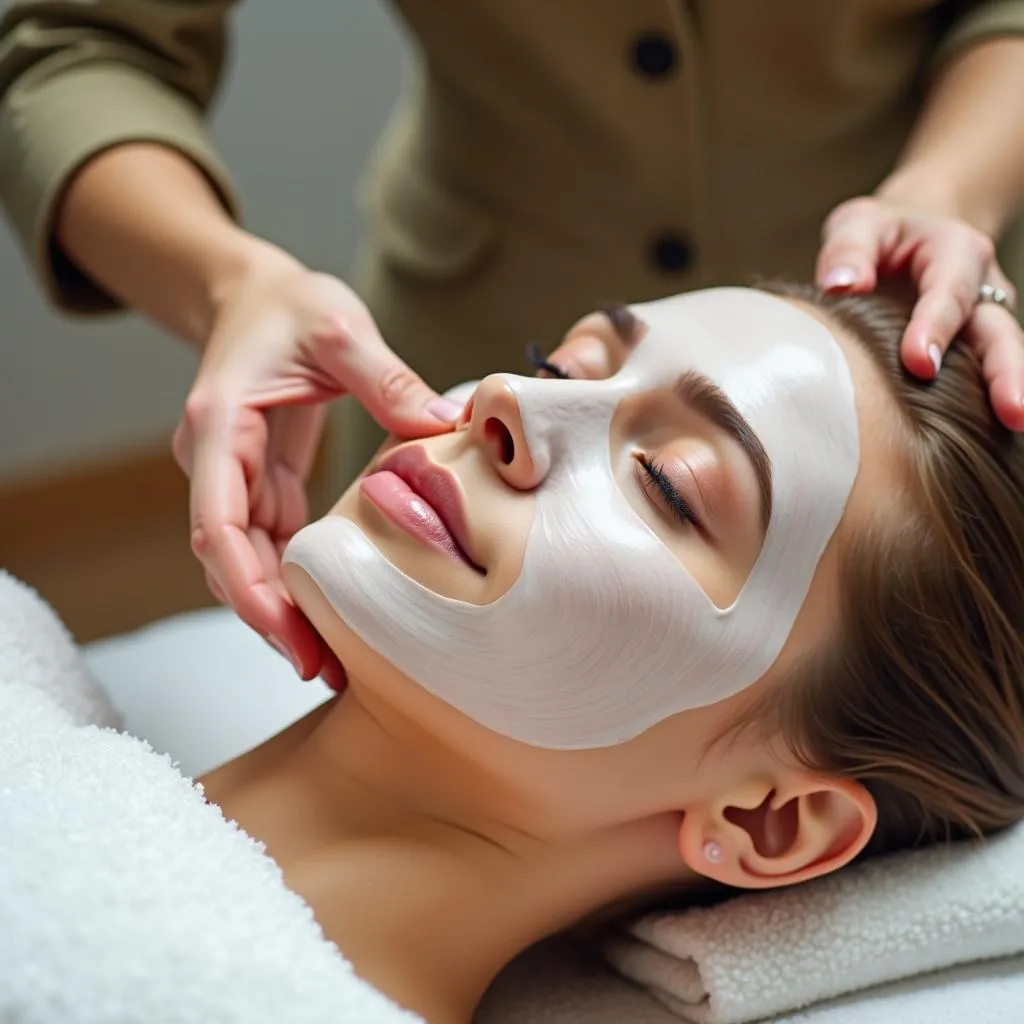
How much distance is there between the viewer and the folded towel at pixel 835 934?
893mm

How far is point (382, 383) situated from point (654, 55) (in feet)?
1.41

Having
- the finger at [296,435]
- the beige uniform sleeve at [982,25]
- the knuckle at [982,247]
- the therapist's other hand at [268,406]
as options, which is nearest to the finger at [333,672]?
the therapist's other hand at [268,406]

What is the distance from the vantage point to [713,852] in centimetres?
90

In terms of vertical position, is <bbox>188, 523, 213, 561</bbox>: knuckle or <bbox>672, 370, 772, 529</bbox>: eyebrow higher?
<bbox>672, 370, 772, 529</bbox>: eyebrow

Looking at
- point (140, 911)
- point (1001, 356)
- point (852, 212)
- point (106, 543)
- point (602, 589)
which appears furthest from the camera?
point (106, 543)

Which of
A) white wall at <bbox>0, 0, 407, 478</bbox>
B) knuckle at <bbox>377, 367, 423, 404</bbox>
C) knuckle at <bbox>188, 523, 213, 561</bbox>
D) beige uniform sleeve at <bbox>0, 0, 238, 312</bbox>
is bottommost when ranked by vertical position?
white wall at <bbox>0, 0, 407, 478</bbox>

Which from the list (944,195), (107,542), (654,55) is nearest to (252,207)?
(107,542)

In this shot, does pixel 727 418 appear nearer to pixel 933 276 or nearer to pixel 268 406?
pixel 933 276

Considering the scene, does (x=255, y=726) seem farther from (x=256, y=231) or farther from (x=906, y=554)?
(x=256, y=231)

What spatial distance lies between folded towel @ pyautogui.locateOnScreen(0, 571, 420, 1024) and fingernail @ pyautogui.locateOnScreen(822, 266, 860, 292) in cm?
55

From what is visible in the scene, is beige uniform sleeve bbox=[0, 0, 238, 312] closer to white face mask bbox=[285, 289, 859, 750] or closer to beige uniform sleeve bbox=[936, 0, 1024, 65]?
white face mask bbox=[285, 289, 859, 750]

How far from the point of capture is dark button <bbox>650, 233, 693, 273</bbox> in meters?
1.27

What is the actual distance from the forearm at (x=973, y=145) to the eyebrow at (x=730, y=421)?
0.32 metres

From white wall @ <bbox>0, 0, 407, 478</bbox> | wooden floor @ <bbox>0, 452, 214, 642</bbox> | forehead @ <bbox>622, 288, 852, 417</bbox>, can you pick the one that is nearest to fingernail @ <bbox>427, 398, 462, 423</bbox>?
forehead @ <bbox>622, 288, 852, 417</bbox>
